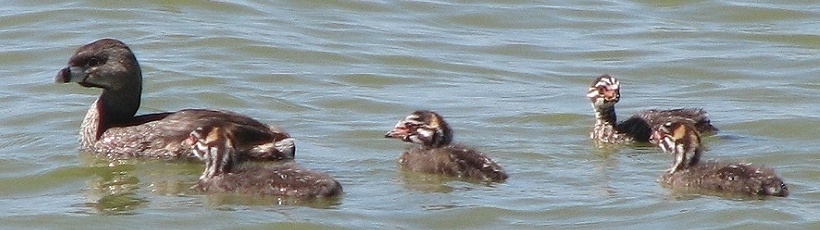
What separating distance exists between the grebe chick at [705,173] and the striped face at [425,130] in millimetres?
1353

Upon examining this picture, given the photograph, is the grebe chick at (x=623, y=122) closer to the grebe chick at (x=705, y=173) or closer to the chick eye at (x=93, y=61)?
the grebe chick at (x=705, y=173)

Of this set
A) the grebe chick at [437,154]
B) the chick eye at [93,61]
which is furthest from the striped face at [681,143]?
the chick eye at [93,61]

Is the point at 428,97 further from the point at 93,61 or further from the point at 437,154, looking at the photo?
the point at 437,154

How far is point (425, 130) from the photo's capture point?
13.6 meters

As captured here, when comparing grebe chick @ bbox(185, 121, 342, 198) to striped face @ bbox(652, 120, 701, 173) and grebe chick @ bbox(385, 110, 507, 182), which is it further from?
striped face @ bbox(652, 120, 701, 173)

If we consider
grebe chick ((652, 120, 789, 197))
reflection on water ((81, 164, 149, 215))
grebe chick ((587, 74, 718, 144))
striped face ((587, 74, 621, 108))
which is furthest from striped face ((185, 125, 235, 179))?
striped face ((587, 74, 621, 108))

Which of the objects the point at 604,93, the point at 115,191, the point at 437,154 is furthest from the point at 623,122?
the point at 115,191

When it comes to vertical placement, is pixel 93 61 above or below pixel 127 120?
above

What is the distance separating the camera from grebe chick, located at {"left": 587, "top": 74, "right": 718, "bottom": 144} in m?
14.8

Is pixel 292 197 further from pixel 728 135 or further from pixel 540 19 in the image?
pixel 540 19

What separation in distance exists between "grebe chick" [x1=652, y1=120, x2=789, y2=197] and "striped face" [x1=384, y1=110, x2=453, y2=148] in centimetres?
135

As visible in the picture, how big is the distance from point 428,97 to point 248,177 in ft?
14.7

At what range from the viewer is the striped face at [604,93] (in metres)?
15.2

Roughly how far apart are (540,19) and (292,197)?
29.4 feet
